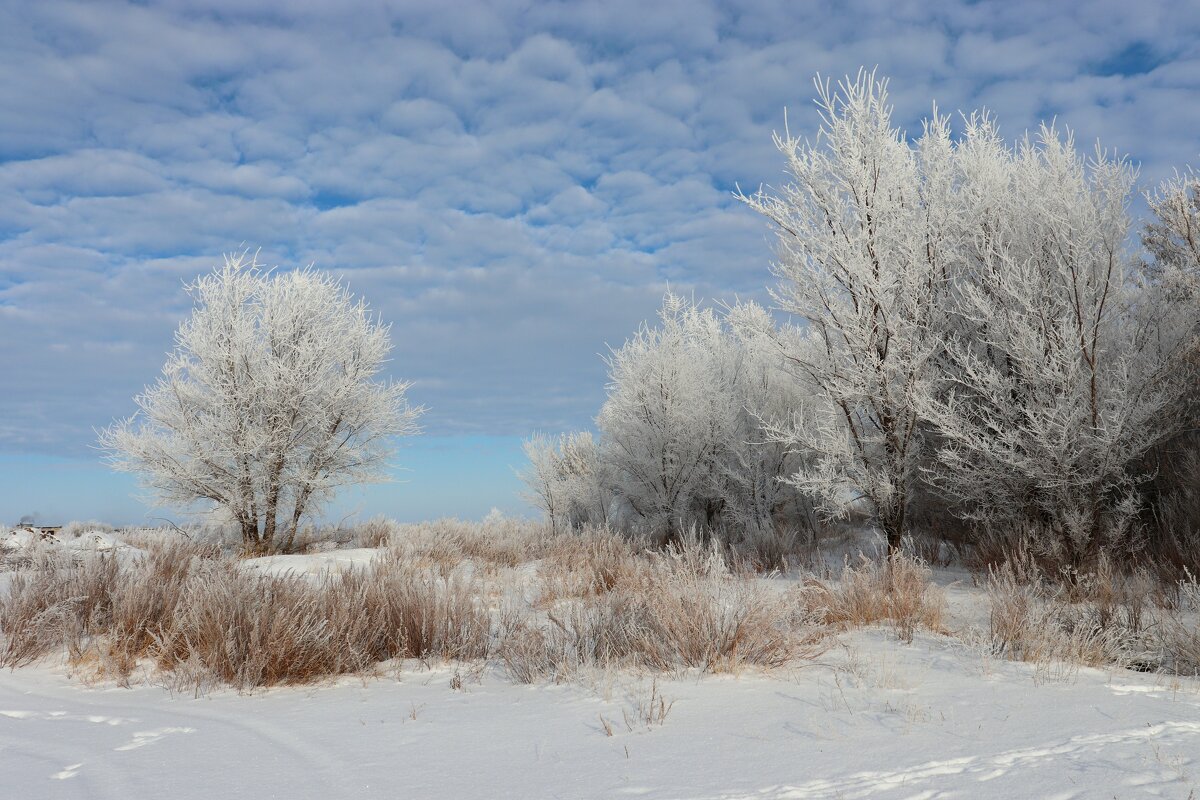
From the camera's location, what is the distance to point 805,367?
9844 mm

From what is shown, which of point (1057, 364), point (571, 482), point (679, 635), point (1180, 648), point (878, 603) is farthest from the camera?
point (571, 482)

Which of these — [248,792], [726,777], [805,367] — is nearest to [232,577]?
[248,792]

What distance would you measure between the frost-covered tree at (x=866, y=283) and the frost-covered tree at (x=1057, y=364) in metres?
0.52

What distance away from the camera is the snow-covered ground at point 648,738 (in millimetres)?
2617

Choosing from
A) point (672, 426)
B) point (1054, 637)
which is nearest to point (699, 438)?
point (672, 426)

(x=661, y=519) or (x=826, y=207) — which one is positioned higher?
(x=826, y=207)

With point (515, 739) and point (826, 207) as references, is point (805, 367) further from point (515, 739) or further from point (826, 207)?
point (515, 739)

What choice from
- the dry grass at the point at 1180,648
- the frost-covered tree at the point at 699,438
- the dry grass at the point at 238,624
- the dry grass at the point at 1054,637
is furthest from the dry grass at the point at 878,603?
the frost-covered tree at the point at 699,438

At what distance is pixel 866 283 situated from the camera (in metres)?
8.84

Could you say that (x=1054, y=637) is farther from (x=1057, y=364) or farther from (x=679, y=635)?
(x=1057, y=364)

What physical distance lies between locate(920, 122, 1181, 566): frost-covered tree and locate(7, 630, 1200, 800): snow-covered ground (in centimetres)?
507

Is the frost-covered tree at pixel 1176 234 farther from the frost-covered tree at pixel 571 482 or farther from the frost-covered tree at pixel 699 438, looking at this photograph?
the frost-covered tree at pixel 571 482

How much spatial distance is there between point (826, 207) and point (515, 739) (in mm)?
7873

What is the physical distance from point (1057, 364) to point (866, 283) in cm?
228
